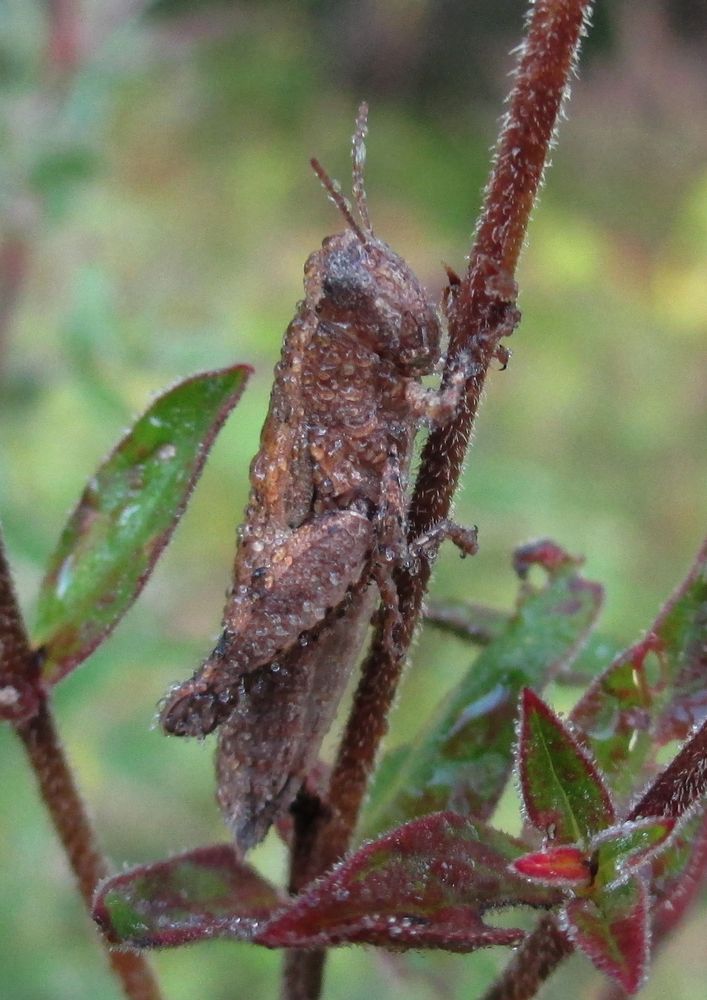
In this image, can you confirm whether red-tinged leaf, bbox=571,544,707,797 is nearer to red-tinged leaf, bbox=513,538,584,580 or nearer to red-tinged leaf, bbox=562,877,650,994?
red-tinged leaf, bbox=562,877,650,994

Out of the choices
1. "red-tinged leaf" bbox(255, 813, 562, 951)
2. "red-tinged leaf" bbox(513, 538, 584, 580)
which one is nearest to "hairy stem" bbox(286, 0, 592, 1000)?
"red-tinged leaf" bbox(255, 813, 562, 951)

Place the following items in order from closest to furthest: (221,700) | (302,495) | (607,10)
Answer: (221,700)
(302,495)
(607,10)

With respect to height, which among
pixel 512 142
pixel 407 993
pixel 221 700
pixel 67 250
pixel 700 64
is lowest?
pixel 407 993

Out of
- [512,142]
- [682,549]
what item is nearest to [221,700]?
[512,142]

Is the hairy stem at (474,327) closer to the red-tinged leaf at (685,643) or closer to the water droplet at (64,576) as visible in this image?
the red-tinged leaf at (685,643)

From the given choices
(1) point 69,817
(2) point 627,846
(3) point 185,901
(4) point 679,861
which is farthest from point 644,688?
(1) point 69,817

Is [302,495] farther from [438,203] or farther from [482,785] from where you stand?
[438,203]

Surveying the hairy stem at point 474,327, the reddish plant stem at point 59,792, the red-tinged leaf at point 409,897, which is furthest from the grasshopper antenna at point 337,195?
the red-tinged leaf at point 409,897
